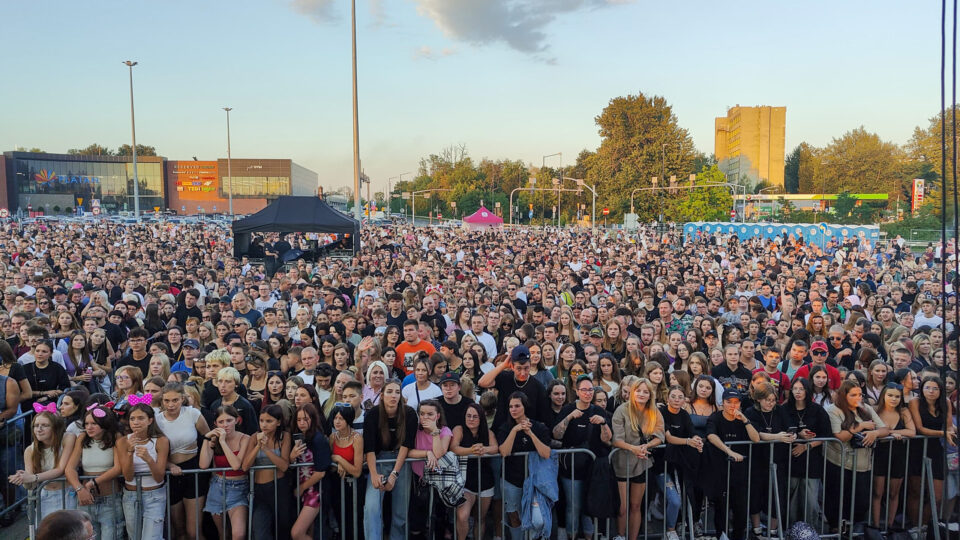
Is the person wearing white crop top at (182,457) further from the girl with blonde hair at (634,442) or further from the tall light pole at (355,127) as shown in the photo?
the tall light pole at (355,127)

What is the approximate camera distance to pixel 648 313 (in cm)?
1030

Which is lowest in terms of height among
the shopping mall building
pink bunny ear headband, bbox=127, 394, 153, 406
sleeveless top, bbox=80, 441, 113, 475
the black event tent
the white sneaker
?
the white sneaker

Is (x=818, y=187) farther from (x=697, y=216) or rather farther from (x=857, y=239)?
(x=857, y=239)

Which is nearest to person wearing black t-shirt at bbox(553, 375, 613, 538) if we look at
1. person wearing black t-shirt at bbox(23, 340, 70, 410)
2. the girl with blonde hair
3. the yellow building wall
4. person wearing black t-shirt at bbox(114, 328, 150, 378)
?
the girl with blonde hair

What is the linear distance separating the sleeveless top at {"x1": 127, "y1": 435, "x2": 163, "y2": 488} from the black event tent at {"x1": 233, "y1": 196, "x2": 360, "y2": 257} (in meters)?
11.4

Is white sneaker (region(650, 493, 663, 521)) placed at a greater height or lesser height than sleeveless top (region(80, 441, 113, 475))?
lesser

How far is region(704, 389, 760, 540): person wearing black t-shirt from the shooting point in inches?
211

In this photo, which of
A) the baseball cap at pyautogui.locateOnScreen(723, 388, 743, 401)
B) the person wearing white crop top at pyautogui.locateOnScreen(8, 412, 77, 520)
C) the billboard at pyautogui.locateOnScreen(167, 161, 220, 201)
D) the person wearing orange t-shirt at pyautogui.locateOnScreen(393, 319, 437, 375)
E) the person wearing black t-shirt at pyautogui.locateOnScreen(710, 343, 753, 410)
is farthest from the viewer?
the billboard at pyautogui.locateOnScreen(167, 161, 220, 201)

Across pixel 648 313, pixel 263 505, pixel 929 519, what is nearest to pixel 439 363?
pixel 263 505

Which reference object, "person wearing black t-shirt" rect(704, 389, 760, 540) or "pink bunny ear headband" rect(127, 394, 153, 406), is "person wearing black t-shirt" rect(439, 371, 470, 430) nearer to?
"person wearing black t-shirt" rect(704, 389, 760, 540)

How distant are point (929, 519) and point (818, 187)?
326 feet

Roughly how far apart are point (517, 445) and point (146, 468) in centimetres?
275

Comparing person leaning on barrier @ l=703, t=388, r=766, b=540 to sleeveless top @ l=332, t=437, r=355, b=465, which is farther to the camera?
person leaning on barrier @ l=703, t=388, r=766, b=540

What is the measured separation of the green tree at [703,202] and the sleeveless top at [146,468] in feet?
167
